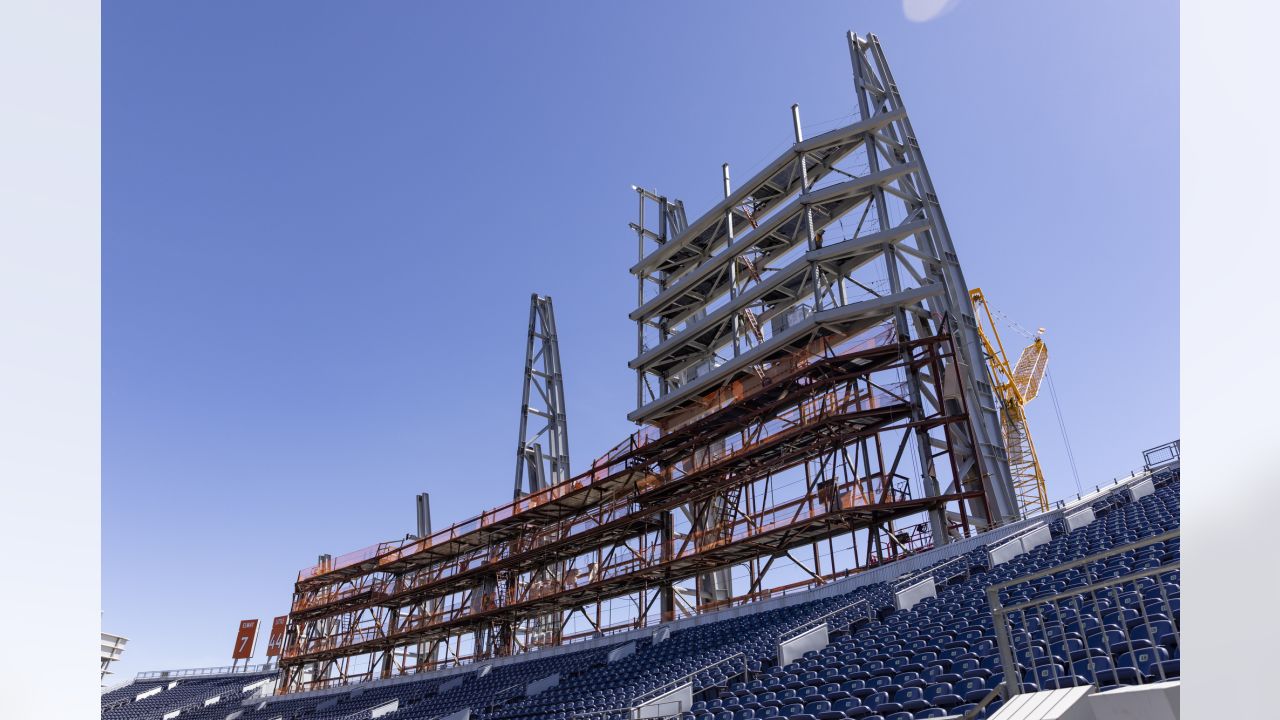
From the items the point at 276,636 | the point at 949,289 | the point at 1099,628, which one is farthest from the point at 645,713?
the point at 276,636

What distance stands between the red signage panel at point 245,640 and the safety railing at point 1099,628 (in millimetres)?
53203

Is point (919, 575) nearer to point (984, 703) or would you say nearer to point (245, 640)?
point (984, 703)

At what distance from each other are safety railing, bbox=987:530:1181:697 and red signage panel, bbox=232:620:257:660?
5320cm

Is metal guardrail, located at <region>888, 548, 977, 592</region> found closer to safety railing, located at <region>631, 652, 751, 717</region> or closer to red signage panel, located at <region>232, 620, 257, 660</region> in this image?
safety railing, located at <region>631, 652, 751, 717</region>

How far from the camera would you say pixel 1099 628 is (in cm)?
724

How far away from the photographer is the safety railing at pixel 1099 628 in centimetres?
575

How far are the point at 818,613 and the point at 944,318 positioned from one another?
458 inches

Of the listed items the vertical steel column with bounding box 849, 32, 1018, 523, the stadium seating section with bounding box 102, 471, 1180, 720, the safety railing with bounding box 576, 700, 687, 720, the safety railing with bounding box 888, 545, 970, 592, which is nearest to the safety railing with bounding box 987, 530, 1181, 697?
the stadium seating section with bounding box 102, 471, 1180, 720

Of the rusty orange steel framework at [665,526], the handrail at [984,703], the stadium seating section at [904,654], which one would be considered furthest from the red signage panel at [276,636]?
the handrail at [984,703]

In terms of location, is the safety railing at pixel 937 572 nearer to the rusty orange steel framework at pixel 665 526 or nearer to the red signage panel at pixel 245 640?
the rusty orange steel framework at pixel 665 526

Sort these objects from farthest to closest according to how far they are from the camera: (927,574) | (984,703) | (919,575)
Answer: (927,574) → (919,575) → (984,703)

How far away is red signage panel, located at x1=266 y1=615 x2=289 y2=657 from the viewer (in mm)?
46656

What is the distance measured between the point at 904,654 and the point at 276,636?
4675cm
